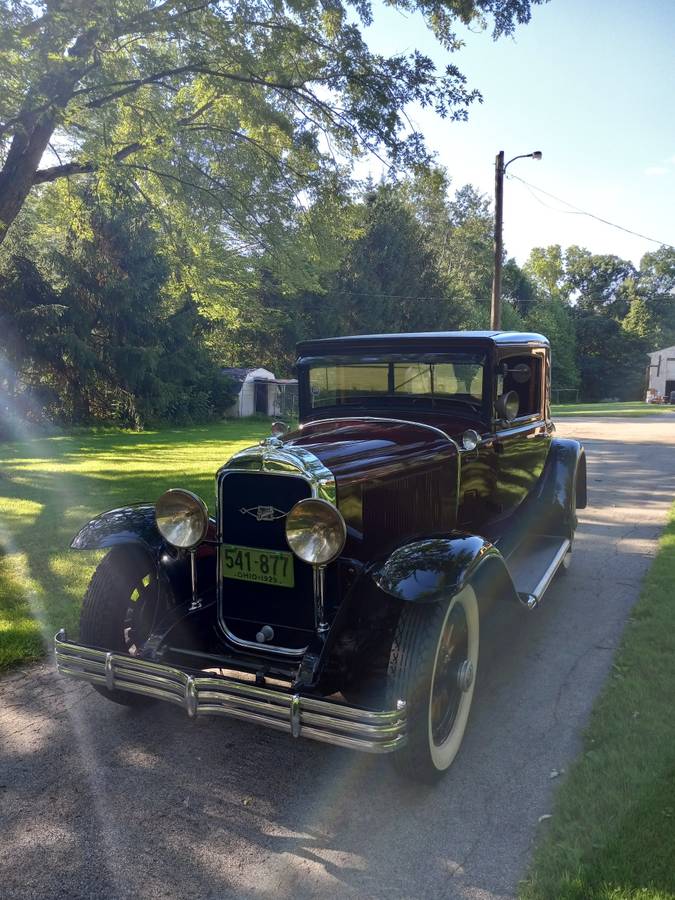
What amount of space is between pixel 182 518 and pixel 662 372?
51714 mm

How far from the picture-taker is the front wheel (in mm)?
2611

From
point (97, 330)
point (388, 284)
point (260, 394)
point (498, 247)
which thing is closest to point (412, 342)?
point (498, 247)

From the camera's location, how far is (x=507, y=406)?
4574 mm

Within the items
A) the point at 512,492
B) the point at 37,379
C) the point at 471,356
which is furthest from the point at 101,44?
the point at 37,379

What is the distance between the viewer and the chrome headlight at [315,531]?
281 cm

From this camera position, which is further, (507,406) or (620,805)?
(507,406)

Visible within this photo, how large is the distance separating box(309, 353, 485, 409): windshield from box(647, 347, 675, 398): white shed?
4806 centimetres

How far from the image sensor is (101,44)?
26.1 feet

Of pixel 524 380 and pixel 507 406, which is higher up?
pixel 524 380

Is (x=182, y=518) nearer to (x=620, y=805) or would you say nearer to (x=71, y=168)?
(x=620, y=805)

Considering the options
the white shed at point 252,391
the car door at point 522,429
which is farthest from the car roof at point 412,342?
the white shed at point 252,391

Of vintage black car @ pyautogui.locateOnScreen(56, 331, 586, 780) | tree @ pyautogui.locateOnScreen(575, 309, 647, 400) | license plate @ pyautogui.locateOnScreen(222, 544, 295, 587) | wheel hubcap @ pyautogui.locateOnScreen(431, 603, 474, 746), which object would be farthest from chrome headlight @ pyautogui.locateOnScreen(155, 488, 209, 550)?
tree @ pyautogui.locateOnScreen(575, 309, 647, 400)

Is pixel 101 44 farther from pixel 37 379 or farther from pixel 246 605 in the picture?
pixel 37 379

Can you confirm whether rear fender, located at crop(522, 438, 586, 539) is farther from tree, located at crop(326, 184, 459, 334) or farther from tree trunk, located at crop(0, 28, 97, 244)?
tree, located at crop(326, 184, 459, 334)
